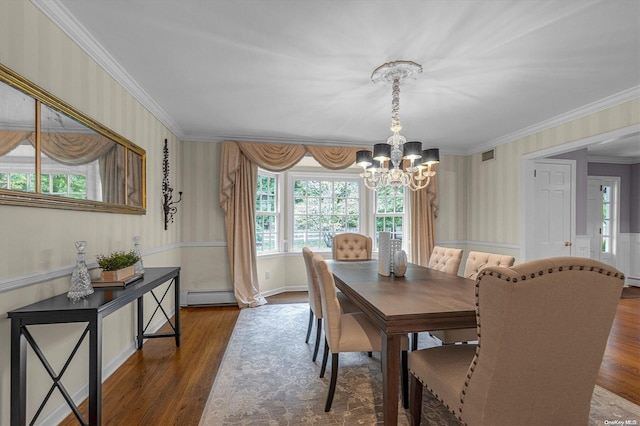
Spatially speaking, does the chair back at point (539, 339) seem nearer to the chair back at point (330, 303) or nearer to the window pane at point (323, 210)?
the chair back at point (330, 303)

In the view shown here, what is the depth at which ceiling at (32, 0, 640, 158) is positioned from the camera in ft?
5.95

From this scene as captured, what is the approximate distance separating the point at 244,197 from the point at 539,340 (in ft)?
12.6

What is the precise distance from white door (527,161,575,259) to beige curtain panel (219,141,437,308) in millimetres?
3025

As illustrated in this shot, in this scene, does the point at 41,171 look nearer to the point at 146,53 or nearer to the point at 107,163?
the point at 107,163

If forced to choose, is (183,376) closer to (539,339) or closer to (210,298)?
(210,298)

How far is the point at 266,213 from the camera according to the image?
16.5ft

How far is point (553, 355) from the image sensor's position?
1202mm

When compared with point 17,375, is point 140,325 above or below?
below

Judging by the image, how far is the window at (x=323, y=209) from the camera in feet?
18.0

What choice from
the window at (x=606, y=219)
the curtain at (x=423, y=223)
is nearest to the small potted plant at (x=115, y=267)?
the curtain at (x=423, y=223)

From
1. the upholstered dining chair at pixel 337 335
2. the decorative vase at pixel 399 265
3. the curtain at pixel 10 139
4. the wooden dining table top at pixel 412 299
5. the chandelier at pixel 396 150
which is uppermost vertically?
the chandelier at pixel 396 150

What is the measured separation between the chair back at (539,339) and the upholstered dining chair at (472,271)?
592 millimetres

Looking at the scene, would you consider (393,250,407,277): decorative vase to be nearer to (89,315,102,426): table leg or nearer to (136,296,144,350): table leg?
(89,315,102,426): table leg

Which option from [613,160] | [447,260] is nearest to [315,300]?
[447,260]
